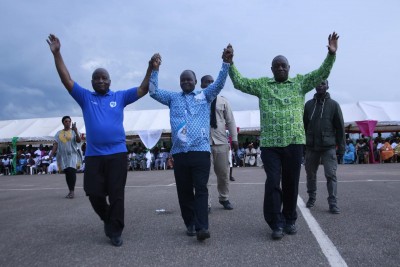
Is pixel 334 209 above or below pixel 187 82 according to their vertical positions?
below

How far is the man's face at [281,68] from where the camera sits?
14.7 feet

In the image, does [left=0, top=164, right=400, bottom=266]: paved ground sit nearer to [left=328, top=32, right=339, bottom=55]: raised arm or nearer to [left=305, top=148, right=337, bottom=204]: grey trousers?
[left=305, top=148, right=337, bottom=204]: grey trousers

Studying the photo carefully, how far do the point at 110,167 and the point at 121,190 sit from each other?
11.2 inches

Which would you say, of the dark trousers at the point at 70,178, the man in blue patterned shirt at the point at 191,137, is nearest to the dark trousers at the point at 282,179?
the man in blue patterned shirt at the point at 191,137

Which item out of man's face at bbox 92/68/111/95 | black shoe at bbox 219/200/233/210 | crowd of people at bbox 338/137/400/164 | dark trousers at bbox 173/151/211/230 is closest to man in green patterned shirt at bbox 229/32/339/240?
dark trousers at bbox 173/151/211/230

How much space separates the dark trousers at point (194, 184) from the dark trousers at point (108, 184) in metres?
0.65

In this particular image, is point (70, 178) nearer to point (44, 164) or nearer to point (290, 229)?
point (290, 229)

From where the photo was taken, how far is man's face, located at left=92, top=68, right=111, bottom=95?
448cm

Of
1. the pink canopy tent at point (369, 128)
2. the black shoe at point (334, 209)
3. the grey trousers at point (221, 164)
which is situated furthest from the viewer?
the pink canopy tent at point (369, 128)

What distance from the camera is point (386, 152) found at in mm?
21297

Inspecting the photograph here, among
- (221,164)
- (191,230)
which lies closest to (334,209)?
(221,164)

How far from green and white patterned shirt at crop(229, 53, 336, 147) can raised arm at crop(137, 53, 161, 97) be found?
870 mm

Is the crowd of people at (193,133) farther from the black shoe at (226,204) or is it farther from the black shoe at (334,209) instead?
the black shoe at (226,204)

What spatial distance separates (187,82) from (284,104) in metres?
1.13
